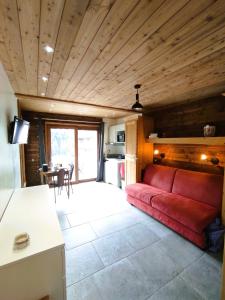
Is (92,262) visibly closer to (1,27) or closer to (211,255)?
(211,255)

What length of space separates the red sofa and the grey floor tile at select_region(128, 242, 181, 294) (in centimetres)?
57

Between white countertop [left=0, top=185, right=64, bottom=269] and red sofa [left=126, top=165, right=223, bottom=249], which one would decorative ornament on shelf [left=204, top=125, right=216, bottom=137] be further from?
white countertop [left=0, top=185, right=64, bottom=269]

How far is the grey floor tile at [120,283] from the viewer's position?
155 cm

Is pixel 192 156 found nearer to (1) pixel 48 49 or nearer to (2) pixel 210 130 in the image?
(2) pixel 210 130

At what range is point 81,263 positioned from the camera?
1.94 metres

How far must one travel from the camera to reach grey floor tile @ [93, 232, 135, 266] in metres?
2.04

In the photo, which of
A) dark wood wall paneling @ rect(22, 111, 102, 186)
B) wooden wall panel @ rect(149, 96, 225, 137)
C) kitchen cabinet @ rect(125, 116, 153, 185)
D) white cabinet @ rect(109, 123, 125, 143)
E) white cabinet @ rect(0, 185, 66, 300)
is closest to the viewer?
white cabinet @ rect(0, 185, 66, 300)

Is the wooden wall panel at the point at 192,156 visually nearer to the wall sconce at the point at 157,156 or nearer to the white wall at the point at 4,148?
the wall sconce at the point at 157,156

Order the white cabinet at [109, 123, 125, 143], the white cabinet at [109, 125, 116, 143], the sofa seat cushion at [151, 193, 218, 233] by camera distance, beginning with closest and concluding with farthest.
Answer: the sofa seat cushion at [151, 193, 218, 233] → the white cabinet at [109, 123, 125, 143] → the white cabinet at [109, 125, 116, 143]

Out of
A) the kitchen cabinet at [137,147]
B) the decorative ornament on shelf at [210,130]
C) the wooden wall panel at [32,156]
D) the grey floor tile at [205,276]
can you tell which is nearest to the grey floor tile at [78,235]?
the grey floor tile at [205,276]

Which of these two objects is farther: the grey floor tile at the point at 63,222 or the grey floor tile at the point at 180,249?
the grey floor tile at the point at 63,222

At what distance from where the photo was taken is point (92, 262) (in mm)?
1956

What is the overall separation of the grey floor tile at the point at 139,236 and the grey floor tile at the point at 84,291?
811 millimetres

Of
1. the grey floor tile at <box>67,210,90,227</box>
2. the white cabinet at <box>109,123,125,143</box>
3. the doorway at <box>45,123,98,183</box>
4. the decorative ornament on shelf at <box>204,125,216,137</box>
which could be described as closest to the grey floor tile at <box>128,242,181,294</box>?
the grey floor tile at <box>67,210,90,227</box>
